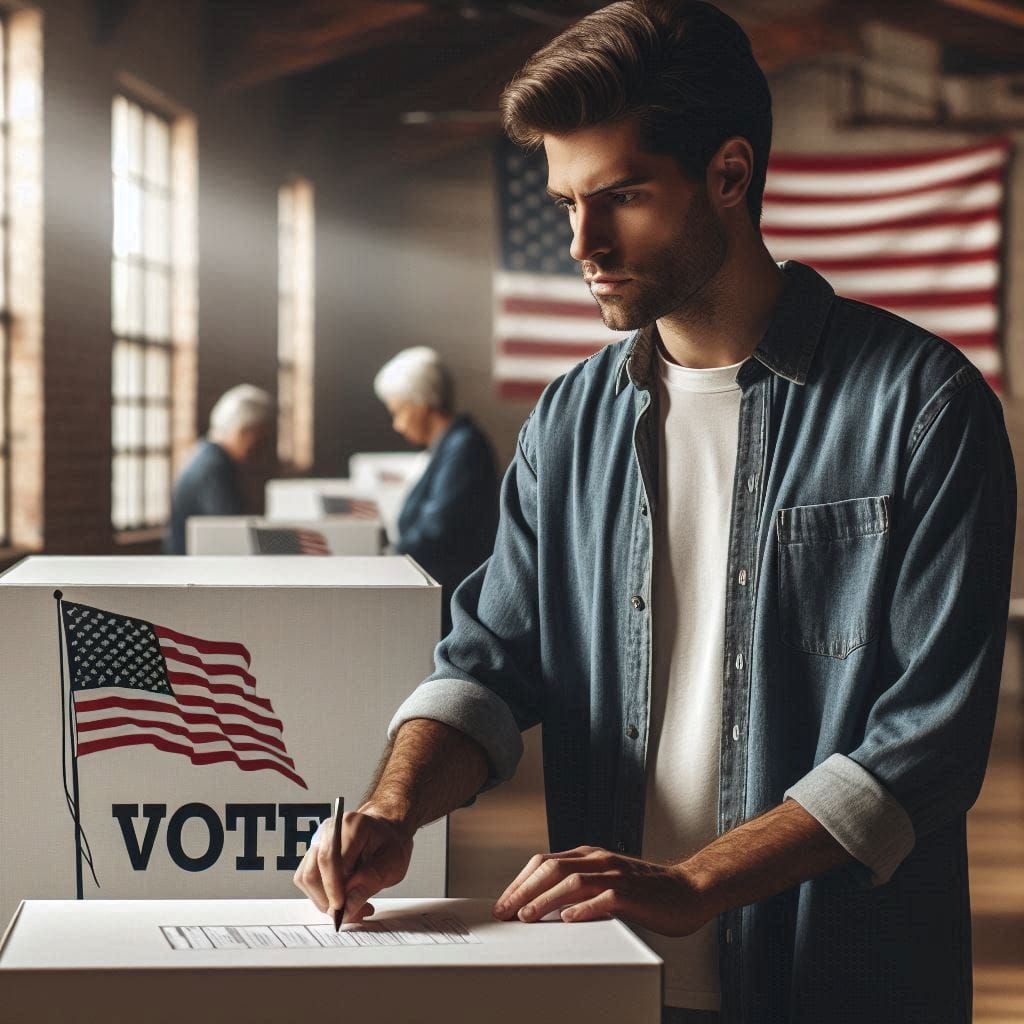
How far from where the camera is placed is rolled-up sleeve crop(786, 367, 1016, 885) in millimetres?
1009

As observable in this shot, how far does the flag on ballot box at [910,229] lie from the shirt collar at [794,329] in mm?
7737

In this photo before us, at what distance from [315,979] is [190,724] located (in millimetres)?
433

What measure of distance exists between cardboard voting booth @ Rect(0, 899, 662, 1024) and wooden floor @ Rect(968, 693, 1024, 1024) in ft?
8.94

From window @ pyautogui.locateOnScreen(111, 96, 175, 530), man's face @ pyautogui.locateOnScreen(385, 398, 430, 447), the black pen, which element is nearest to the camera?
the black pen

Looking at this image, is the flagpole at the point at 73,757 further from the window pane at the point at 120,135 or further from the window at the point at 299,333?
the window at the point at 299,333

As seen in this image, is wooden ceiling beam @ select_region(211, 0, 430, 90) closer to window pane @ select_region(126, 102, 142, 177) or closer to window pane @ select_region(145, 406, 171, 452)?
window pane @ select_region(126, 102, 142, 177)

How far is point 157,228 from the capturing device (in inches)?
275

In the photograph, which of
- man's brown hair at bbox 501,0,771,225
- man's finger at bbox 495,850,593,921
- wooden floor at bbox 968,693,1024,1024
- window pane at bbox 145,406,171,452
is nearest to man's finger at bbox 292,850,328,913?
man's finger at bbox 495,850,593,921

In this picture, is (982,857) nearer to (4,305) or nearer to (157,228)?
(4,305)

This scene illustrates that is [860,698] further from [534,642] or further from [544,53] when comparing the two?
[544,53]

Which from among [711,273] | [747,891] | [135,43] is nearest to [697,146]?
[711,273]

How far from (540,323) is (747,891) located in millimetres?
8470

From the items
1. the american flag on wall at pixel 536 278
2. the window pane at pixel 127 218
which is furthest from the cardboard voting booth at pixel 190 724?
the american flag on wall at pixel 536 278

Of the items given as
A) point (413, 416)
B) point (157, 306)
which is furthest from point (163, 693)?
point (157, 306)
